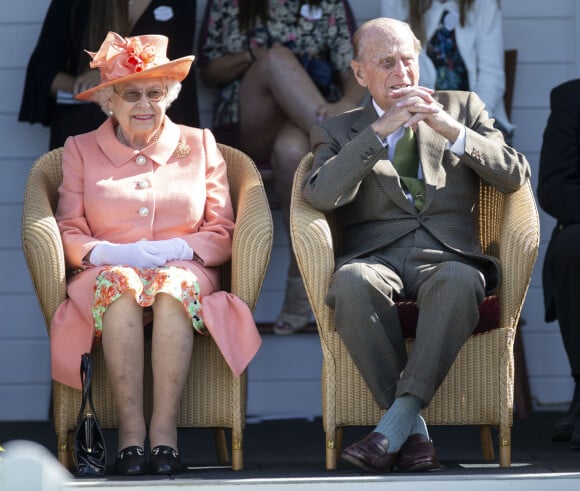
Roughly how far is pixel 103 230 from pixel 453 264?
3.55ft

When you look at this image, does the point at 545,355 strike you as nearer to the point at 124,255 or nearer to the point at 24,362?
the point at 24,362

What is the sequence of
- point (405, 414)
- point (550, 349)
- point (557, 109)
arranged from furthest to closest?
point (550, 349) < point (557, 109) < point (405, 414)

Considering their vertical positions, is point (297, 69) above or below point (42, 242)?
above

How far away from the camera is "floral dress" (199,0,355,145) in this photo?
545cm

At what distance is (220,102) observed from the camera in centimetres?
554

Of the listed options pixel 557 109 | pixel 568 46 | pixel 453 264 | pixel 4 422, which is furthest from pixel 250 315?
pixel 568 46

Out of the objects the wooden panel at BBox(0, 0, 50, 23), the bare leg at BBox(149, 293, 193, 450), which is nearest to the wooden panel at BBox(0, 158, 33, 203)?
the wooden panel at BBox(0, 0, 50, 23)

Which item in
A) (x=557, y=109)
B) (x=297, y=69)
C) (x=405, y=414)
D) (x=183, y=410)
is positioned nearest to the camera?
(x=405, y=414)

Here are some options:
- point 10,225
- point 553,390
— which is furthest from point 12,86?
point 553,390

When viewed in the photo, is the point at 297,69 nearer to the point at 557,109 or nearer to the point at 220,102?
the point at 220,102

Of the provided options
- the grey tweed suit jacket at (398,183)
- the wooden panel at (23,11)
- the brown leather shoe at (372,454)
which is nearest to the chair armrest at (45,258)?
the grey tweed suit jacket at (398,183)

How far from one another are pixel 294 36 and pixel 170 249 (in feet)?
5.25

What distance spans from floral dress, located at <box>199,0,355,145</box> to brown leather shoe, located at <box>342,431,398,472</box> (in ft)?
6.60

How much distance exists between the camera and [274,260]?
5719 millimetres
